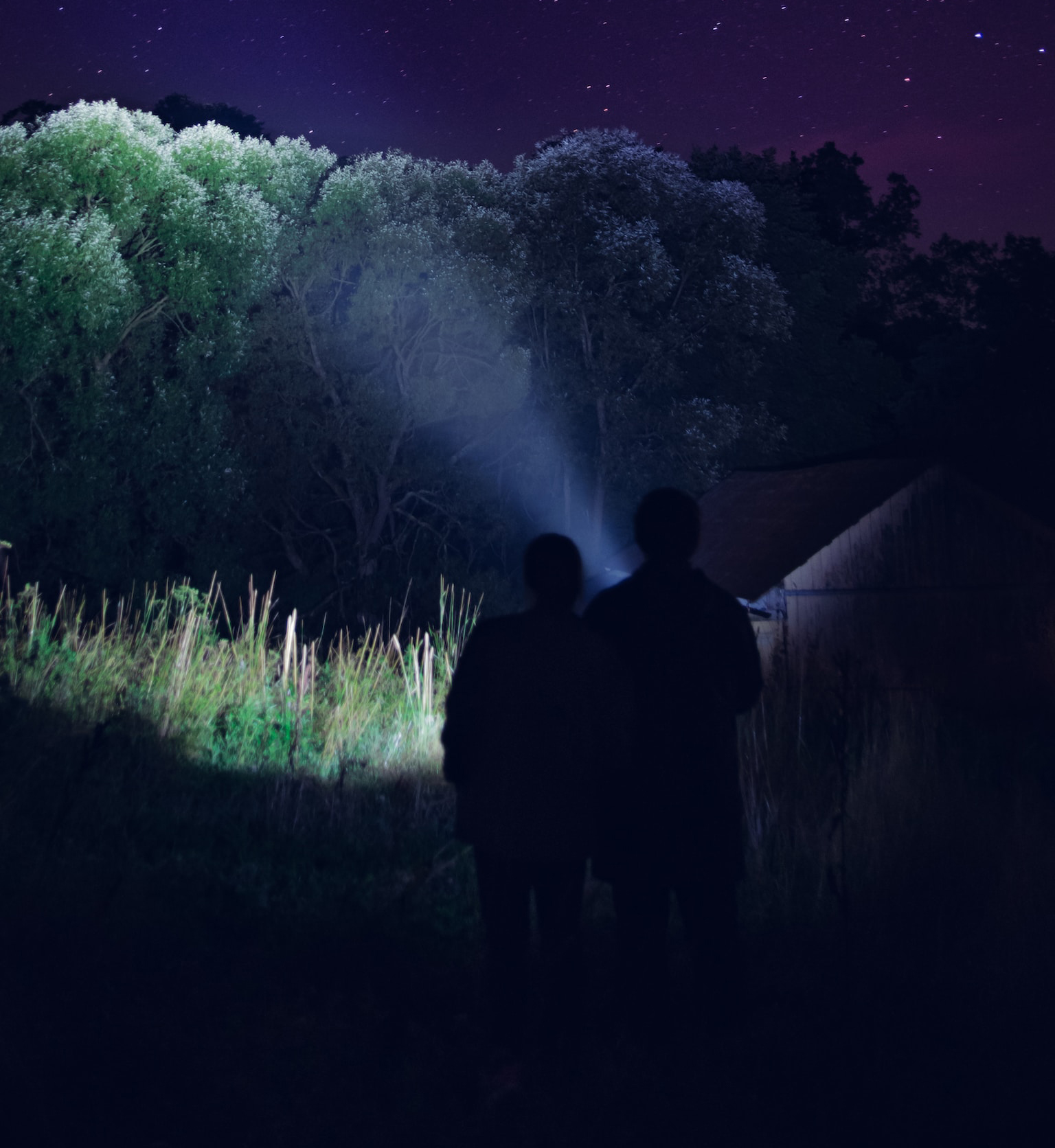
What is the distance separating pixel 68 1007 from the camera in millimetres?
4246

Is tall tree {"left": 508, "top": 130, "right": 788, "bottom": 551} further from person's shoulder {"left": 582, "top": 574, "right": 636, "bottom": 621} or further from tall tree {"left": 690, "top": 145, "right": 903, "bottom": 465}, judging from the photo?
person's shoulder {"left": 582, "top": 574, "right": 636, "bottom": 621}

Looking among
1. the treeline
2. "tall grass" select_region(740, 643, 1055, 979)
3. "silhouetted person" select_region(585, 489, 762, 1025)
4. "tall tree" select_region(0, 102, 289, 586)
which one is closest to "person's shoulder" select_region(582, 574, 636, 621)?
"silhouetted person" select_region(585, 489, 762, 1025)

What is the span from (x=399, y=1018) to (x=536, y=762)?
4.16 ft

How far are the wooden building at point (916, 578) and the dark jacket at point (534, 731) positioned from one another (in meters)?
18.3

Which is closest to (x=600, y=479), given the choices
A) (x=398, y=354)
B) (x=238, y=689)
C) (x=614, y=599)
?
(x=398, y=354)

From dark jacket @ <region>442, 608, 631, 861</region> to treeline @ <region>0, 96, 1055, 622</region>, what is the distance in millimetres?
19994

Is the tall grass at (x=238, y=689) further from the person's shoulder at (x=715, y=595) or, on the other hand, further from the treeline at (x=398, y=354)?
the treeline at (x=398, y=354)

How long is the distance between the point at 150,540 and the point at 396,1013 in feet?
73.0

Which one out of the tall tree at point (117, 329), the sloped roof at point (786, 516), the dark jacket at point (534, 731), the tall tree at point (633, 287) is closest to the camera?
the dark jacket at point (534, 731)

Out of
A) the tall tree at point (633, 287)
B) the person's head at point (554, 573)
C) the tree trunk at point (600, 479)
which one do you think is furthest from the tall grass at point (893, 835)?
the tree trunk at point (600, 479)

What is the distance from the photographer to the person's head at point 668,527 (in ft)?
13.3

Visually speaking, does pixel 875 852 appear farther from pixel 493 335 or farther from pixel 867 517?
pixel 493 335

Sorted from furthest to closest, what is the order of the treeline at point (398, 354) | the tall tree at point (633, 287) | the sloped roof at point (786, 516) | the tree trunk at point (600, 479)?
the tree trunk at point (600, 479)
the tall tree at point (633, 287)
the treeline at point (398, 354)
the sloped roof at point (786, 516)

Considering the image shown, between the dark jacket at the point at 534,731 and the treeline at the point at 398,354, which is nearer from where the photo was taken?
the dark jacket at the point at 534,731
